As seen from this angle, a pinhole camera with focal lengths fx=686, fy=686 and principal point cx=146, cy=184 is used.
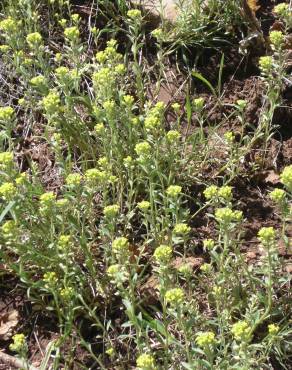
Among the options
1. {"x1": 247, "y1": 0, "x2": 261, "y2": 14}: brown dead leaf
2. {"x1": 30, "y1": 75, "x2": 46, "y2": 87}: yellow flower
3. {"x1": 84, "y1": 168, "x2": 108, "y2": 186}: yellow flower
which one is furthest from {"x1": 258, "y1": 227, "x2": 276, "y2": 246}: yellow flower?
{"x1": 247, "y1": 0, "x2": 261, "y2": 14}: brown dead leaf

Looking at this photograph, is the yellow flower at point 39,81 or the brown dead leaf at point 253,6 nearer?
the yellow flower at point 39,81

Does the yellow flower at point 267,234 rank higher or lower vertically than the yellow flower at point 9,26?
lower

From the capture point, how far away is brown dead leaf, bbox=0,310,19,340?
10.0 ft

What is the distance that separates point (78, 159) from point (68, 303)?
105cm

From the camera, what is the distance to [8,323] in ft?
10.2

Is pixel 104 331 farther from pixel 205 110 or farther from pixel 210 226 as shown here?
pixel 205 110

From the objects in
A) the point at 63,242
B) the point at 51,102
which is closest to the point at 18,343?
the point at 63,242

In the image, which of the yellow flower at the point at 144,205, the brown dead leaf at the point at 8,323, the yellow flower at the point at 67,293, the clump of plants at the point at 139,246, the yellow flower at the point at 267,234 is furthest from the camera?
the brown dead leaf at the point at 8,323

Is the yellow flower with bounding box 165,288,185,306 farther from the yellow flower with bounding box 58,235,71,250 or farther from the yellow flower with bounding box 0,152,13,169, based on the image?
the yellow flower with bounding box 0,152,13,169

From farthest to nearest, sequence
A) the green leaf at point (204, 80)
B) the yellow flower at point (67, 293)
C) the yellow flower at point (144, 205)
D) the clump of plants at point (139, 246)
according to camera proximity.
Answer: the green leaf at point (204, 80), the yellow flower at point (144, 205), the yellow flower at point (67, 293), the clump of plants at point (139, 246)

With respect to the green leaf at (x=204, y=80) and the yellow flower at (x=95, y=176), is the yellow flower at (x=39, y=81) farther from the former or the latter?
the green leaf at (x=204, y=80)

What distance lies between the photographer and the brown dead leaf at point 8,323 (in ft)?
10.0

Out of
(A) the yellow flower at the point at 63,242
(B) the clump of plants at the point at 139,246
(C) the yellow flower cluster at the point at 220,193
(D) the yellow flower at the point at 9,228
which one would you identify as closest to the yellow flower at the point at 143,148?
(B) the clump of plants at the point at 139,246

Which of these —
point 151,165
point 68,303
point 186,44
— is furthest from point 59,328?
point 186,44
